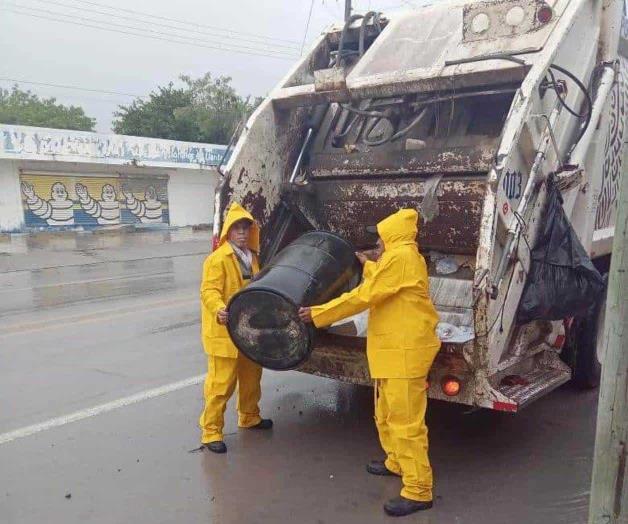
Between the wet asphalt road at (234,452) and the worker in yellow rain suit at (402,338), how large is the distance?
21 centimetres

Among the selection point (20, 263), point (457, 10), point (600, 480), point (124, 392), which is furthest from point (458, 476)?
point (20, 263)

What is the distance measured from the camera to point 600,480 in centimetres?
205

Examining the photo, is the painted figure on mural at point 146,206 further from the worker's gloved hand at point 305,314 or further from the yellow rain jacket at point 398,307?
the yellow rain jacket at point 398,307

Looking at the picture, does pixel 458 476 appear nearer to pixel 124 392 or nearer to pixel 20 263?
pixel 124 392

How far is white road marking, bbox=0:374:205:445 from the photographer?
4367mm

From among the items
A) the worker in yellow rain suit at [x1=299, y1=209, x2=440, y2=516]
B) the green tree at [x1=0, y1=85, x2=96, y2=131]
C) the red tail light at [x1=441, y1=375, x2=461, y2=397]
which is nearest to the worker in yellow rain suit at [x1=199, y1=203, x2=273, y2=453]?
the worker in yellow rain suit at [x1=299, y1=209, x2=440, y2=516]

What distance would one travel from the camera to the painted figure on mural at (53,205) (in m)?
20.7

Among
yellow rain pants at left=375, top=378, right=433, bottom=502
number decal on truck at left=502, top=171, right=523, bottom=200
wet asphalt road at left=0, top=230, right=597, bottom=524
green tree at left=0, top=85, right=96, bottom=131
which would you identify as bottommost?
wet asphalt road at left=0, top=230, right=597, bottom=524

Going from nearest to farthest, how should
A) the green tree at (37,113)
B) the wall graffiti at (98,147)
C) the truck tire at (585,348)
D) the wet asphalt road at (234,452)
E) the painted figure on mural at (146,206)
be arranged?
1. the wet asphalt road at (234,452)
2. the truck tire at (585,348)
3. the wall graffiti at (98,147)
4. the painted figure on mural at (146,206)
5. the green tree at (37,113)

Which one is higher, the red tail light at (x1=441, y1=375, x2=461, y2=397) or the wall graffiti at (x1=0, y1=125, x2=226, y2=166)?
the wall graffiti at (x1=0, y1=125, x2=226, y2=166)

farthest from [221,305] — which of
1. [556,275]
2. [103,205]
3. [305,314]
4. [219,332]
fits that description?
[103,205]

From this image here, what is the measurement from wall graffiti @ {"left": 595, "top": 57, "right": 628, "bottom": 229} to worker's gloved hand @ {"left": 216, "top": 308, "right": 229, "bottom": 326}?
264 cm

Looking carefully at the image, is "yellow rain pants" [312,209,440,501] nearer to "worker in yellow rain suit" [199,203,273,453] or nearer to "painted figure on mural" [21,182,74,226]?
"worker in yellow rain suit" [199,203,273,453]

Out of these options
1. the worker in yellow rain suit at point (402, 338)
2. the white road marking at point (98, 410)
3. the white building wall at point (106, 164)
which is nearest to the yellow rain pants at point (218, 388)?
the worker in yellow rain suit at point (402, 338)
